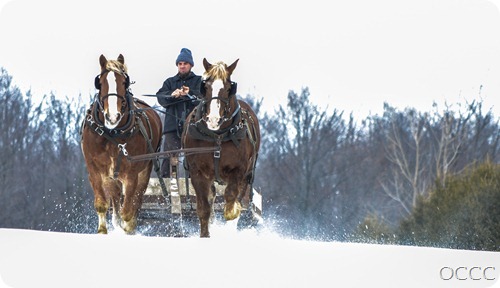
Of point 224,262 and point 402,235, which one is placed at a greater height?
point 224,262

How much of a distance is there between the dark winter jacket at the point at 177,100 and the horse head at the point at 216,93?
3.74 ft

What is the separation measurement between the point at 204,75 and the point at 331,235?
2632cm

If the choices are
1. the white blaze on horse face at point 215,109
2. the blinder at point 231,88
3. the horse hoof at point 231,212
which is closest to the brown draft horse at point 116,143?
the blinder at point 231,88

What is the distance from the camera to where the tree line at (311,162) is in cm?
4069

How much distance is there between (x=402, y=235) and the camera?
3384cm

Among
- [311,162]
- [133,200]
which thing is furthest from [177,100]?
[311,162]

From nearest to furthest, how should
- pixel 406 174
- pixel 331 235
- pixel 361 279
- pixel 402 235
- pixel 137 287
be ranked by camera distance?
pixel 137 287
pixel 361 279
pixel 402 235
pixel 331 235
pixel 406 174

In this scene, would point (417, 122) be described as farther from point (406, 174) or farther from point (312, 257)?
point (312, 257)

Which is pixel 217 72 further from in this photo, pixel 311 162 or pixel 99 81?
pixel 311 162

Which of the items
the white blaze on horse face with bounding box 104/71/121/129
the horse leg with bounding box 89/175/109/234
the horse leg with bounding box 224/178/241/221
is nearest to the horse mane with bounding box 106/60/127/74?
the white blaze on horse face with bounding box 104/71/121/129

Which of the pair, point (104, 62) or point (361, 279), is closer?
point (361, 279)

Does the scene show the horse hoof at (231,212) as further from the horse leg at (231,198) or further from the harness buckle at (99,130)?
the harness buckle at (99,130)

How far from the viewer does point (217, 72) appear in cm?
1391

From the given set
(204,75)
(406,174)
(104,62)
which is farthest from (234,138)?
(406,174)
